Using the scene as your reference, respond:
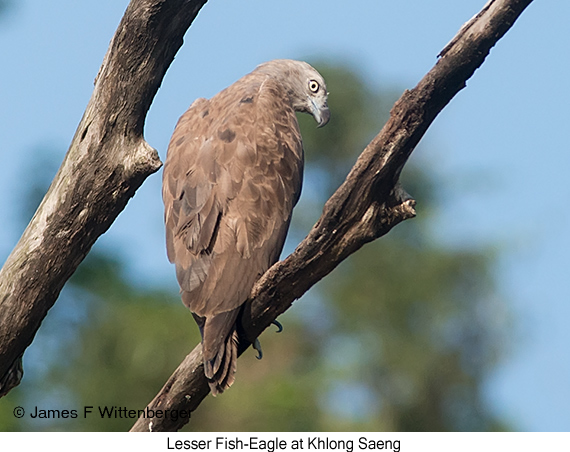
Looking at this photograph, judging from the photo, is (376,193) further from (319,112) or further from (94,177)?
(319,112)

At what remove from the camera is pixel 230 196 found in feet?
15.9

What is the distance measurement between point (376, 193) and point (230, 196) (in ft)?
4.06

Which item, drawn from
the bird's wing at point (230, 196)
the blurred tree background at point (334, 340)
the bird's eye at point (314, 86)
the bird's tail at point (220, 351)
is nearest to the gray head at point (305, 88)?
the bird's eye at point (314, 86)

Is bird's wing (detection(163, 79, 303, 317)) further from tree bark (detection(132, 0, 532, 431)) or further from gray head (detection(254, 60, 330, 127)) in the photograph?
gray head (detection(254, 60, 330, 127))

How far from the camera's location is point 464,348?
17.5 m

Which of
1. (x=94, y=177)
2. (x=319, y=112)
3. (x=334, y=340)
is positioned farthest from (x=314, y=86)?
(x=334, y=340)

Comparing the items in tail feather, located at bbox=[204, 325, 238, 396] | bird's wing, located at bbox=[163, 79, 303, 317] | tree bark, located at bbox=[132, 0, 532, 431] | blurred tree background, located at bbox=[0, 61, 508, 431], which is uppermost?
blurred tree background, located at bbox=[0, 61, 508, 431]

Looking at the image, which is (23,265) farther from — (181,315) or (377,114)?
(377,114)

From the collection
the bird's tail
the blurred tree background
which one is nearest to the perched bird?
the bird's tail

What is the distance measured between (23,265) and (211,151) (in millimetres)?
1325

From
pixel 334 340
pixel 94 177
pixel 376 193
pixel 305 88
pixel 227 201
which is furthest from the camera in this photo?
pixel 334 340

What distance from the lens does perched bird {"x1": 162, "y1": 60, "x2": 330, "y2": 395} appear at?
4.44 m

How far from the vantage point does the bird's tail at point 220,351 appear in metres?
4.30

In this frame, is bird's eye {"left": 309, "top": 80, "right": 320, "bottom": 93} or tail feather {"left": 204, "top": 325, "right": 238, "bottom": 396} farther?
bird's eye {"left": 309, "top": 80, "right": 320, "bottom": 93}
